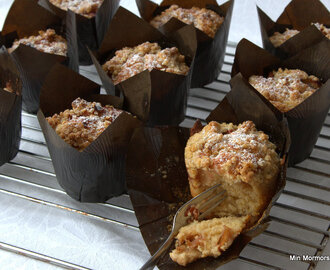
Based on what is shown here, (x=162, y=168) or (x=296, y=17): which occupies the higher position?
(x=296, y=17)

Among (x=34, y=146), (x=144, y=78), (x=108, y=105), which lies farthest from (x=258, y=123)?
(x=34, y=146)

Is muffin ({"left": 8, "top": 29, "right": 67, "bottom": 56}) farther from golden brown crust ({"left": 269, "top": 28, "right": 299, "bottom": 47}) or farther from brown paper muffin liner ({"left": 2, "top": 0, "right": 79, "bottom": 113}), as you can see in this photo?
golden brown crust ({"left": 269, "top": 28, "right": 299, "bottom": 47})

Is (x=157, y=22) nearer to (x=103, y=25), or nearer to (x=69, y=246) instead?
(x=103, y=25)

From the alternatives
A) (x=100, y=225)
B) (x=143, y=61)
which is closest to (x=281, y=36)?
(x=143, y=61)

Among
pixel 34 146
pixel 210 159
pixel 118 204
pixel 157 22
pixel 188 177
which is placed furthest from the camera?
pixel 157 22

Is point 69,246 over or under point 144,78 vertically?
under

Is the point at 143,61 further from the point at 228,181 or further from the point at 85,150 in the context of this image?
the point at 228,181
